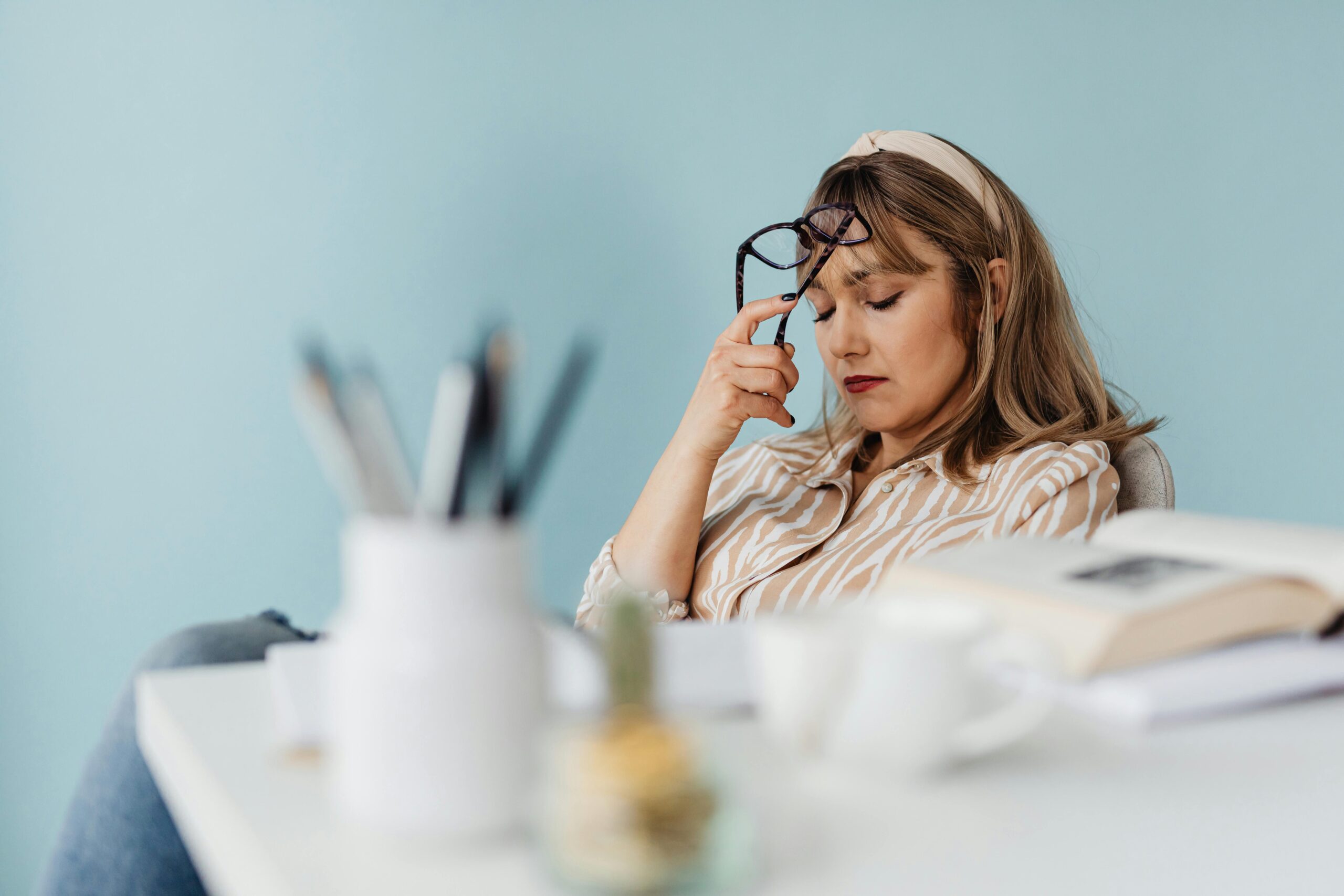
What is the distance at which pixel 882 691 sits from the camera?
44 centimetres

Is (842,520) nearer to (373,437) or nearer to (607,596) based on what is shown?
(607,596)

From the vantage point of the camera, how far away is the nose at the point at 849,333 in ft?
4.62

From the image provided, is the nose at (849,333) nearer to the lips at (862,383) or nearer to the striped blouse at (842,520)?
the lips at (862,383)

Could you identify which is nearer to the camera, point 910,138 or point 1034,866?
point 1034,866

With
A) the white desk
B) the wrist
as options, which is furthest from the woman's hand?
the white desk

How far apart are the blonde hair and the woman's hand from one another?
11 centimetres

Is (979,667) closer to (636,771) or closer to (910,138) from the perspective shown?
(636,771)

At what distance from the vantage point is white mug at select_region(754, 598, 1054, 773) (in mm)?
440

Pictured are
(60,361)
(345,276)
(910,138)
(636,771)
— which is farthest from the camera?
(345,276)

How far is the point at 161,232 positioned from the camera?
176cm

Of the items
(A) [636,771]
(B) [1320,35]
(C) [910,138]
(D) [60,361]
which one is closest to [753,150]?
(C) [910,138]

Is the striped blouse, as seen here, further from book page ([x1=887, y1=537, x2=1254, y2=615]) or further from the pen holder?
the pen holder

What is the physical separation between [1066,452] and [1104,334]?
0.89 m

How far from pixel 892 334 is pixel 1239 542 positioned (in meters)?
0.78
